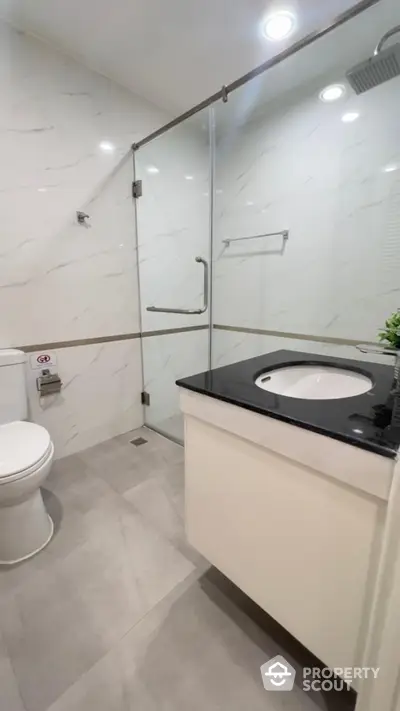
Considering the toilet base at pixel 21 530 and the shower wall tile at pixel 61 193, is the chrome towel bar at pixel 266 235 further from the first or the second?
the toilet base at pixel 21 530

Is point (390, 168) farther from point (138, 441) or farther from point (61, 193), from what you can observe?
point (138, 441)

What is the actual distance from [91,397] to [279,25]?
225 centimetres

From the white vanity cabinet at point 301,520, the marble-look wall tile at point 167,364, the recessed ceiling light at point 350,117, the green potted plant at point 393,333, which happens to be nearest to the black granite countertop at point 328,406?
the white vanity cabinet at point 301,520

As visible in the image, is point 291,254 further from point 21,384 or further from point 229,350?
point 21,384

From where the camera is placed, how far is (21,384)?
5.19ft

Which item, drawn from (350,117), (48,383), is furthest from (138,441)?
(350,117)

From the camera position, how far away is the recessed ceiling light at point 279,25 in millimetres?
1406

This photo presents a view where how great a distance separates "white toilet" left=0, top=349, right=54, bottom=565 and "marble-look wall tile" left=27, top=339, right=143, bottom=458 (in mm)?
449

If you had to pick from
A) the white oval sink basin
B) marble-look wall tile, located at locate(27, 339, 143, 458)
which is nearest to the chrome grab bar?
marble-look wall tile, located at locate(27, 339, 143, 458)

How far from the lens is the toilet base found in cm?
123

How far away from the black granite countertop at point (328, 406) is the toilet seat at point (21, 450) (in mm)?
701

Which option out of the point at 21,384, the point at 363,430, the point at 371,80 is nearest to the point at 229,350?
the point at 21,384

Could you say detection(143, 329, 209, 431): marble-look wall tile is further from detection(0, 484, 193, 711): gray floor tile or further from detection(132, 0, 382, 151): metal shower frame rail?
detection(132, 0, 382, 151): metal shower frame rail

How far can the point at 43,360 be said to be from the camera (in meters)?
1.83
